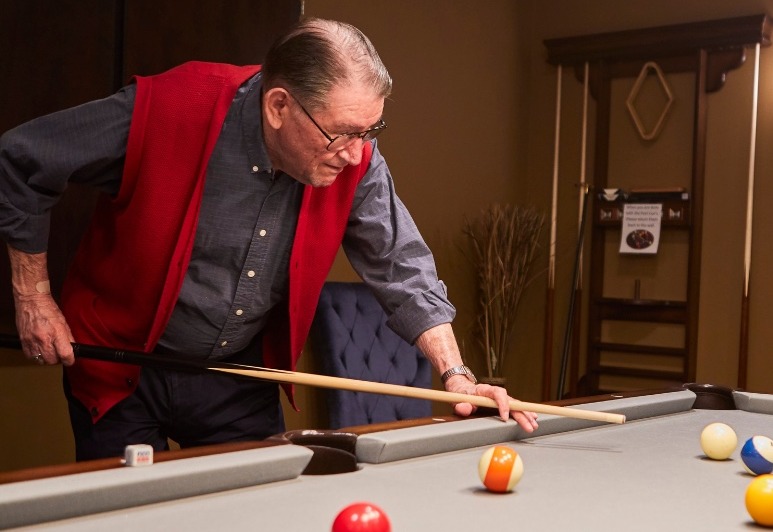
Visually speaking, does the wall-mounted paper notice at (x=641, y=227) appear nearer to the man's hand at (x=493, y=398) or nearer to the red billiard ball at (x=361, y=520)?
the man's hand at (x=493, y=398)

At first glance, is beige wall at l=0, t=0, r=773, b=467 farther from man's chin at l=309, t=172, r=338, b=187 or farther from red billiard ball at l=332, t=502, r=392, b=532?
red billiard ball at l=332, t=502, r=392, b=532

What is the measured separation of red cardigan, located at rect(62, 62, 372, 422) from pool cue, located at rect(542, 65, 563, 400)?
3.16m

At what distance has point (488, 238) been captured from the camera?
4.84 meters

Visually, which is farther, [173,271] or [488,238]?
[488,238]

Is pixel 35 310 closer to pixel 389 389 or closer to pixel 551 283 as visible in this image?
pixel 389 389

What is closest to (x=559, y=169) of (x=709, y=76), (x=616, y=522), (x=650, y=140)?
(x=650, y=140)

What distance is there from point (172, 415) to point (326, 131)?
708mm

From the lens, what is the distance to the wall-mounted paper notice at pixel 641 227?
4832mm

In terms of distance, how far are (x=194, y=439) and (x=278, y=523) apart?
0.98 m

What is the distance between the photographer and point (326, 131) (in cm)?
188

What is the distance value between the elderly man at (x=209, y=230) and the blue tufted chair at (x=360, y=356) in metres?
0.80

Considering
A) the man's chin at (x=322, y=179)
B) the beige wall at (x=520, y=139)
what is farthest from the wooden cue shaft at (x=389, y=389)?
the beige wall at (x=520, y=139)

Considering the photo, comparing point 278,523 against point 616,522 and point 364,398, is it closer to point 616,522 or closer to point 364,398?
point 616,522

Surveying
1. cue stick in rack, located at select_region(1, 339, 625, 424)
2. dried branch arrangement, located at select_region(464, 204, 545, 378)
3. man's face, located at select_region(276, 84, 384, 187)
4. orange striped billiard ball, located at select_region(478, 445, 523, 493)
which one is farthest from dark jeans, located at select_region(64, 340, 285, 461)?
dried branch arrangement, located at select_region(464, 204, 545, 378)
